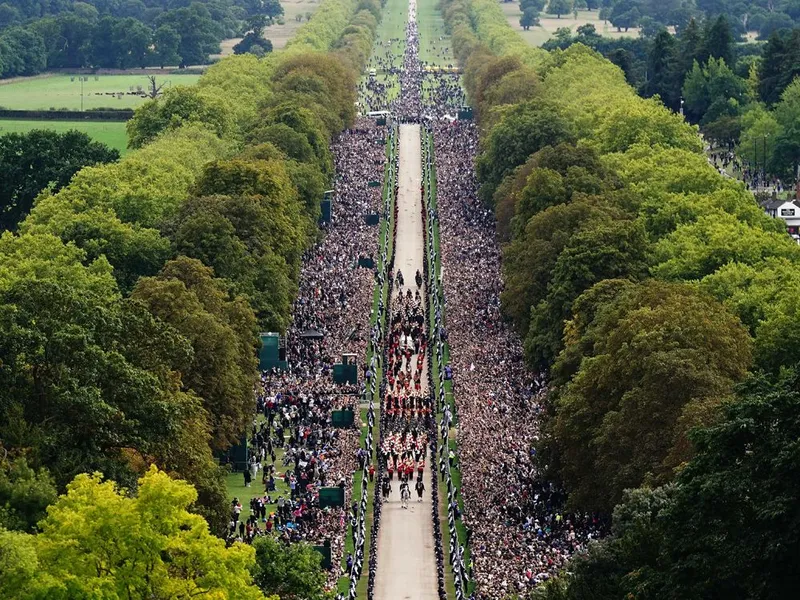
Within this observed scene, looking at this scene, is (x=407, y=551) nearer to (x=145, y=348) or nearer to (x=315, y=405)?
(x=145, y=348)

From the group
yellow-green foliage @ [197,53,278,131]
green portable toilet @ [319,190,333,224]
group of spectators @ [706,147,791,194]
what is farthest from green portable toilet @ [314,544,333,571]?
group of spectators @ [706,147,791,194]

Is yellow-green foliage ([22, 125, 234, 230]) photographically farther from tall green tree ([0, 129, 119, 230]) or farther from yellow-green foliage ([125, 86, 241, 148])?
yellow-green foliage ([125, 86, 241, 148])

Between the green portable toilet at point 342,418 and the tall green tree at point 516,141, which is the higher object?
the green portable toilet at point 342,418

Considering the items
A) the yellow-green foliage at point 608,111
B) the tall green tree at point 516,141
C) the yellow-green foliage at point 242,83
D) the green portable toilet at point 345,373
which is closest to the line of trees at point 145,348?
the green portable toilet at point 345,373

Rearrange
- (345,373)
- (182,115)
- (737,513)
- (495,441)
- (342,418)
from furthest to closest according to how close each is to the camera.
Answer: (182,115) < (345,373) < (342,418) < (495,441) < (737,513)

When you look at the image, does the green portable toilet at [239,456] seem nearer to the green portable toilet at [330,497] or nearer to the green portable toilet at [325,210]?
the green portable toilet at [330,497]

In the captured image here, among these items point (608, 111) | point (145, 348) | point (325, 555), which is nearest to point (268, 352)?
point (145, 348)
